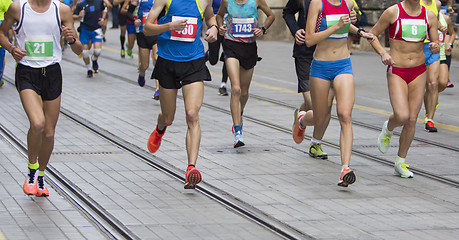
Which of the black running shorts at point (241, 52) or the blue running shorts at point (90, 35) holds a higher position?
the black running shorts at point (241, 52)

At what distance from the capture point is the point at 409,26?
8.73 m

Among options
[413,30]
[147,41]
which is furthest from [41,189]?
[147,41]

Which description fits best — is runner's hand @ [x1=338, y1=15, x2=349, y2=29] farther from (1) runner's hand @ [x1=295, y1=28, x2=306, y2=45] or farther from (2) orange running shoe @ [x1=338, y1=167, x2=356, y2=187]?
(2) orange running shoe @ [x1=338, y1=167, x2=356, y2=187]

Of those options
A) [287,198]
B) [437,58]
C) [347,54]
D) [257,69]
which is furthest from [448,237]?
[257,69]

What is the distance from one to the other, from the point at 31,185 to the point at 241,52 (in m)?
3.74

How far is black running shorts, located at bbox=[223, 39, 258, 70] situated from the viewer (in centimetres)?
1050

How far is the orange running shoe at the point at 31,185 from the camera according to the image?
24.6 ft

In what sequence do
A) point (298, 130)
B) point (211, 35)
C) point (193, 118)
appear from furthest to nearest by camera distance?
point (298, 130) → point (211, 35) → point (193, 118)

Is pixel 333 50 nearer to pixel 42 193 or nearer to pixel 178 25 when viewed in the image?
pixel 178 25

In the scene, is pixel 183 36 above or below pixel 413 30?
below

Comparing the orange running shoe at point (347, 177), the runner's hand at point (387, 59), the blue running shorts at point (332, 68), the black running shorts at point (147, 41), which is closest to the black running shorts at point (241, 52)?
the blue running shorts at point (332, 68)

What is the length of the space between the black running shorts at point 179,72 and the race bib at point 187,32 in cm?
22

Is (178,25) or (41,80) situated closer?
(41,80)

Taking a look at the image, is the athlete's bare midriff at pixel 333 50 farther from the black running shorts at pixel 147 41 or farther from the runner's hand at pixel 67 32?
the black running shorts at pixel 147 41
